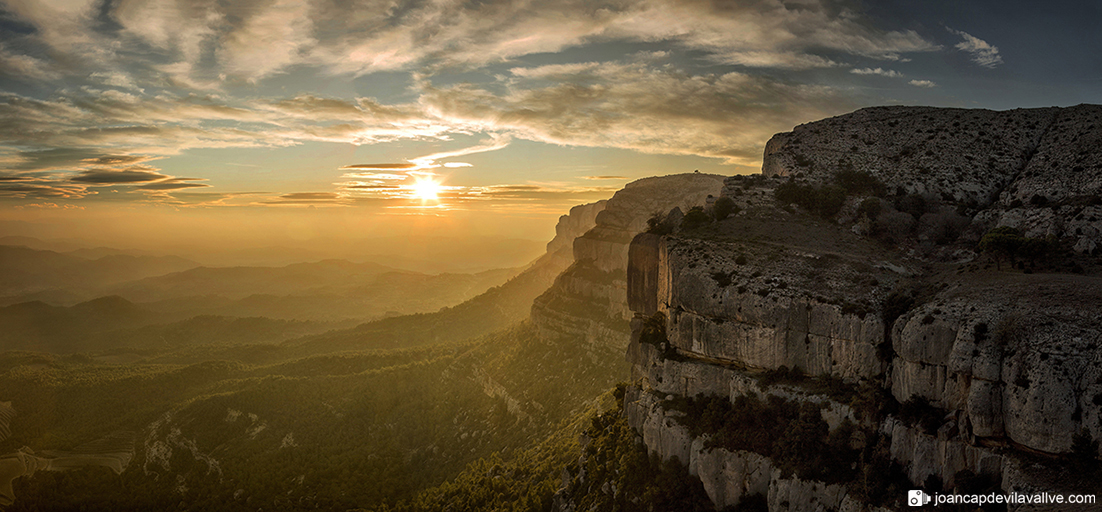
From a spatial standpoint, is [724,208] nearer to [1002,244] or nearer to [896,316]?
[1002,244]

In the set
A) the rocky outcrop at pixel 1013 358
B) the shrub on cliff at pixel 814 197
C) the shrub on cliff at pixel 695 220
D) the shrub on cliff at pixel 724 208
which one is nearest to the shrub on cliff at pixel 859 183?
the shrub on cliff at pixel 814 197

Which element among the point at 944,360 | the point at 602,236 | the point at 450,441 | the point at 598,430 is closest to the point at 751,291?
the point at 944,360

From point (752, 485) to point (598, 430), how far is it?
62.8ft

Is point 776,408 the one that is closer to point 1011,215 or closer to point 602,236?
point 1011,215

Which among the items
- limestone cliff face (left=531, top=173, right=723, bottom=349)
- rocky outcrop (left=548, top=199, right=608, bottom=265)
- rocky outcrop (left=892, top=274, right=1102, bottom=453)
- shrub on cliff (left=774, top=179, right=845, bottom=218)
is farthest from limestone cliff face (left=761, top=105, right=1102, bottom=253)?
rocky outcrop (left=548, top=199, right=608, bottom=265)

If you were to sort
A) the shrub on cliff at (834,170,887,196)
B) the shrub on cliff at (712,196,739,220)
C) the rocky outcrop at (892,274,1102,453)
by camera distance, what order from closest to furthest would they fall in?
the rocky outcrop at (892,274,1102,453)
the shrub on cliff at (712,196,739,220)
the shrub on cliff at (834,170,887,196)

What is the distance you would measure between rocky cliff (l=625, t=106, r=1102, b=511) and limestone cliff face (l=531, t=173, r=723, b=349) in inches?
1334

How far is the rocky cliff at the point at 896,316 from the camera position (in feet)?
85.9

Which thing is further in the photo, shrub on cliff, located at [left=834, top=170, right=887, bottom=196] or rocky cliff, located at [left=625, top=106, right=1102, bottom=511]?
shrub on cliff, located at [left=834, top=170, right=887, bottom=196]

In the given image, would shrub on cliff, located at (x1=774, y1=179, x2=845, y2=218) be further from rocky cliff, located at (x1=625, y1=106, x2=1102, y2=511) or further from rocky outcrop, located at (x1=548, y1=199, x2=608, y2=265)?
rocky outcrop, located at (x1=548, y1=199, x2=608, y2=265)

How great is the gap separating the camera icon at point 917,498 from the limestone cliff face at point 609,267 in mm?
53732

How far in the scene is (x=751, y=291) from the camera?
127 feet

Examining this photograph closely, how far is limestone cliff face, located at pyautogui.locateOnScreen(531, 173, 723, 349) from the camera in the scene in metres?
88.8

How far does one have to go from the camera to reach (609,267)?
102 m
